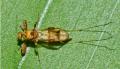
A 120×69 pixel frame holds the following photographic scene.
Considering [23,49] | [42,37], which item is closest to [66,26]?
[42,37]

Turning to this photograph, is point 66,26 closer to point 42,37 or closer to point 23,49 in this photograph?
point 42,37

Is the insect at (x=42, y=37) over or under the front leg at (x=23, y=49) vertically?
over

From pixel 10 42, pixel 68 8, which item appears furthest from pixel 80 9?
pixel 10 42

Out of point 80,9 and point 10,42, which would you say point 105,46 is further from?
point 10,42

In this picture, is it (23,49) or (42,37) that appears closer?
(23,49)

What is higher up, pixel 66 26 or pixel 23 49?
pixel 66 26
